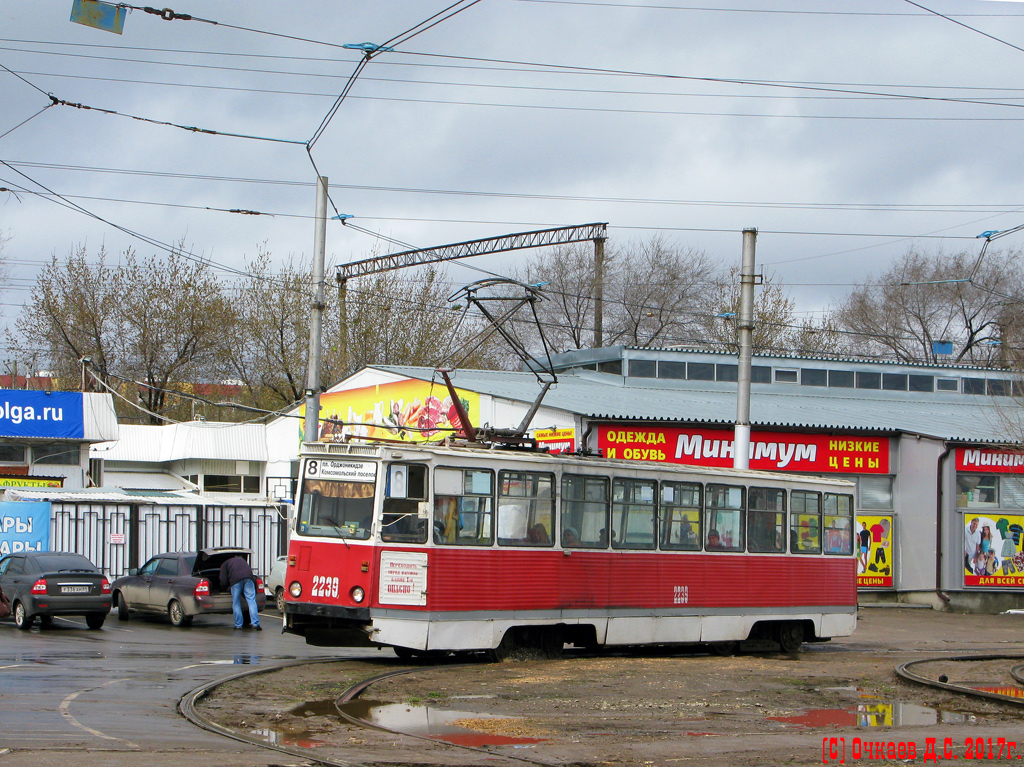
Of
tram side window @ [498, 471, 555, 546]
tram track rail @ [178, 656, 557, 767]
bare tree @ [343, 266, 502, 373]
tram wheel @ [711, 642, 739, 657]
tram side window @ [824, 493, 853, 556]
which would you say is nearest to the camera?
tram track rail @ [178, 656, 557, 767]

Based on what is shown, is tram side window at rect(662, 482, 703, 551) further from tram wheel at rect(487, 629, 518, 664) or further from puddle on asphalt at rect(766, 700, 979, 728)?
puddle on asphalt at rect(766, 700, 979, 728)

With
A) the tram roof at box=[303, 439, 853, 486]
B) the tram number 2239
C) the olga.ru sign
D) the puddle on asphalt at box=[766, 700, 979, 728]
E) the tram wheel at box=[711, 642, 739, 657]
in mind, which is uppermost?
the olga.ru sign

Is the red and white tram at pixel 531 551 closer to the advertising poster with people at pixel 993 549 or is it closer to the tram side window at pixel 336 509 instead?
the tram side window at pixel 336 509

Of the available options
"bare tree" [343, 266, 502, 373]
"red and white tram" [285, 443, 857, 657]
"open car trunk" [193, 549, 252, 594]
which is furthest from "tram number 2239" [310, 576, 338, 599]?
"bare tree" [343, 266, 502, 373]

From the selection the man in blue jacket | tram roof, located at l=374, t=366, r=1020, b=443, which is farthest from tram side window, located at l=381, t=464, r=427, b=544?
tram roof, located at l=374, t=366, r=1020, b=443

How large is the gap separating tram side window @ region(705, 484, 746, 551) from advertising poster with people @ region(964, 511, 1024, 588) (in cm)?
1445

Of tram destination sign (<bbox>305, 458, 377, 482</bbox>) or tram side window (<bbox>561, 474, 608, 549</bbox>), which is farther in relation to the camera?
tram side window (<bbox>561, 474, 608, 549</bbox>)

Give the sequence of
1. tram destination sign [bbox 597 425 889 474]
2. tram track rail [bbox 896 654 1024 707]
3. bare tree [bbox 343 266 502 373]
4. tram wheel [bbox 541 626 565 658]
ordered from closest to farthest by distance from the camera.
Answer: tram track rail [bbox 896 654 1024 707]
tram wheel [bbox 541 626 565 658]
tram destination sign [bbox 597 425 889 474]
bare tree [bbox 343 266 502 373]

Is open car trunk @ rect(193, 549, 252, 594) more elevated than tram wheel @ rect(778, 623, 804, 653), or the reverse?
open car trunk @ rect(193, 549, 252, 594)

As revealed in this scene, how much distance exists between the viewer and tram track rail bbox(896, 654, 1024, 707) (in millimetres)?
12359

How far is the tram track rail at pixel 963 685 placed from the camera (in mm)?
12359

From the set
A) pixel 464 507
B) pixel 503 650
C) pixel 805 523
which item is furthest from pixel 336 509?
pixel 805 523

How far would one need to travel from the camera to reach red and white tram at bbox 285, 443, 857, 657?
14.1 meters

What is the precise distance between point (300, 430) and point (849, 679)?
98.4 feet
